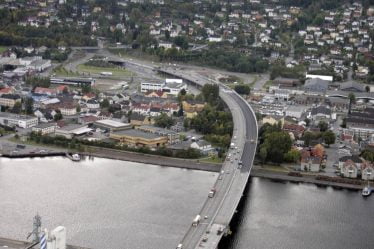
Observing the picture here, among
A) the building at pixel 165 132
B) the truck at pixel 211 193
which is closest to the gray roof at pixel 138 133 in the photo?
the building at pixel 165 132

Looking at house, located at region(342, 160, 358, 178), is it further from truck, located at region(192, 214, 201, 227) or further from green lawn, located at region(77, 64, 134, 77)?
green lawn, located at region(77, 64, 134, 77)

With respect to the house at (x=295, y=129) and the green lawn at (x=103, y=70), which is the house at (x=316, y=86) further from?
the green lawn at (x=103, y=70)

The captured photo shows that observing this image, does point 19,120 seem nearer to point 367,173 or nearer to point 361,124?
point 367,173

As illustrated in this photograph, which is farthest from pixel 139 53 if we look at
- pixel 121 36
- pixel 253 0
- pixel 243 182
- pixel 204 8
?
pixel 243 182

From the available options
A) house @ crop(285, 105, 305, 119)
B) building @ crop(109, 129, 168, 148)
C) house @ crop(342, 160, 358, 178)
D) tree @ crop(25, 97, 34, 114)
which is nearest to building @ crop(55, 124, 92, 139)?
building @ crop(109, 129, 168, 148)

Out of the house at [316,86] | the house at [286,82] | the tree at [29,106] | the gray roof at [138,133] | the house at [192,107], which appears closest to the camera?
the gray roof at [138,133]
